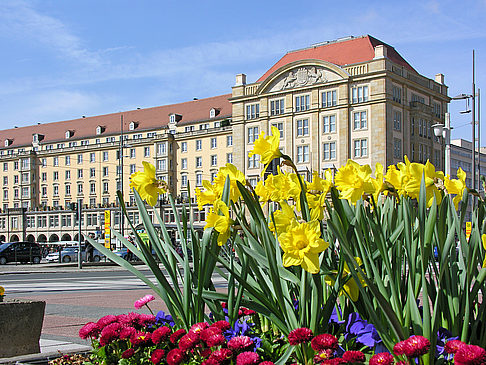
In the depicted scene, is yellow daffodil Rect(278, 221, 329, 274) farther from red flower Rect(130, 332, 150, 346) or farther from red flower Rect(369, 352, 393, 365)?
red flower Rect(130, 332, 150, 346)

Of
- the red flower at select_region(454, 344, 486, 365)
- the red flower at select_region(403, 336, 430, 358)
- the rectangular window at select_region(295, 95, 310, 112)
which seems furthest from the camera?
the rectangular window at select_region(295, 95, 310, 112)

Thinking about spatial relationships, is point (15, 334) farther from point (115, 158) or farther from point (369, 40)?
point (115, 158)

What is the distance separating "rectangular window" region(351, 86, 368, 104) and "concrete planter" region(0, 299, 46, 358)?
60889 mm

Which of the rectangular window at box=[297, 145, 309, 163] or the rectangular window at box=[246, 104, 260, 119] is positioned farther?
the rectangular window at box=[246, 104, 260, 119]

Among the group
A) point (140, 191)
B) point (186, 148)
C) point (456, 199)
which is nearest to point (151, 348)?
point (140, 191)

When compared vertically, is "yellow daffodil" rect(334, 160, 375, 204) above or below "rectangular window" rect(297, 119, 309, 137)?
below

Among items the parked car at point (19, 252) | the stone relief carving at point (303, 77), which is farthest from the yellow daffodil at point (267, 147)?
the stone relief carving at point (303, 77)

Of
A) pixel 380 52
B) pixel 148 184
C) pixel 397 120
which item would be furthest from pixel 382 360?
pixel 397 120

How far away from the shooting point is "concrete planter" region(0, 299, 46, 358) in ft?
15.6

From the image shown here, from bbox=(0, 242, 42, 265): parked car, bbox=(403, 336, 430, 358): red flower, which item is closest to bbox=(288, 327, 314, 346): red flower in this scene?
bbox=(403, 336, 430, 358): red flower

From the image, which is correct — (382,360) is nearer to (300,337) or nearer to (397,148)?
(300,337)

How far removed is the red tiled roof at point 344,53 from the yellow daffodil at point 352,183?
65009 millimetres

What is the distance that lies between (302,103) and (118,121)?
3604 cm

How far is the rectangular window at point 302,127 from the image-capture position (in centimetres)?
6731
